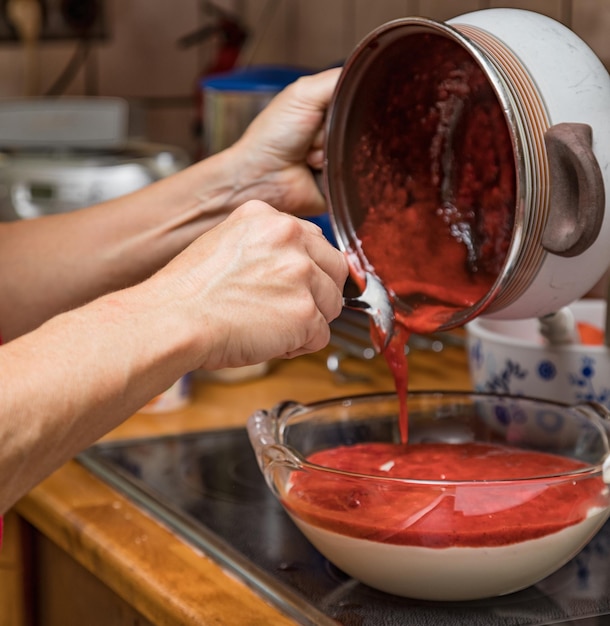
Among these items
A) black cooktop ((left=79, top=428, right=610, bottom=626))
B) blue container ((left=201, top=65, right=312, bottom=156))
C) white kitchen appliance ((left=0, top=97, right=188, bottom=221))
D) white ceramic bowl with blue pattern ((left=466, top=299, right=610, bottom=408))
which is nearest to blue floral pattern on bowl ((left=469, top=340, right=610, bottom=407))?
white ceramic bowl with blue pattern ((left=466, top=299, right=610, bottom=408))

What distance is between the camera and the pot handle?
0.72 metres

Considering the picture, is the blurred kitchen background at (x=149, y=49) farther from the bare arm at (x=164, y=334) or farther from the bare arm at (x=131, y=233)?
the bare arm at (x=164, y=334)

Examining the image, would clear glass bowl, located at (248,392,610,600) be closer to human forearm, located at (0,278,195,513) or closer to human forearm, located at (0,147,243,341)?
human forearm, located at (0,278,195,513)

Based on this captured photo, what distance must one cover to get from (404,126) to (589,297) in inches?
24.9

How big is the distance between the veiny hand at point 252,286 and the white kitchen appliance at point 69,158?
3.20ft

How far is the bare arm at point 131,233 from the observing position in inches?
41.6

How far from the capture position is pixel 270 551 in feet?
2.73

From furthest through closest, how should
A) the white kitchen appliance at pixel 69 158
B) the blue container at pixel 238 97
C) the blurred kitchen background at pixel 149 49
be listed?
1. the blurred kitchen background at pixel 149 49
2. the white kitchen appliance at pixel 69 158
3. the blue container at pixel 238 97

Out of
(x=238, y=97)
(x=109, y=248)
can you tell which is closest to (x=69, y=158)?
(x=238, y=97)

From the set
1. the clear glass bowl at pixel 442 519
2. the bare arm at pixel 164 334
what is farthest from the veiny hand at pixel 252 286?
the clear glass bowl at pixel 442 519

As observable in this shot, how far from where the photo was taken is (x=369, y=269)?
2.93 feet

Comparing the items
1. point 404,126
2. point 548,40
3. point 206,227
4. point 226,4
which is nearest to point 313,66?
point 226,4

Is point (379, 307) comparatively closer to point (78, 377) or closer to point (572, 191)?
point (572, 191)

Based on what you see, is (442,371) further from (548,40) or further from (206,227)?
(548,40)
